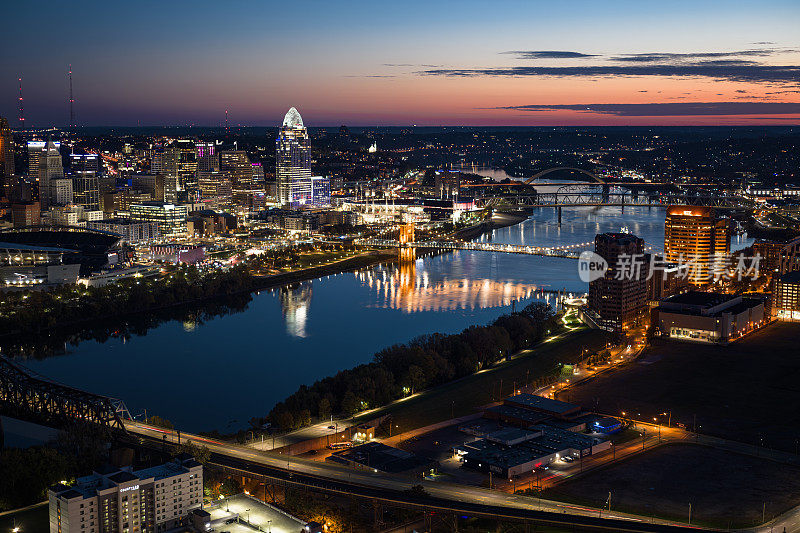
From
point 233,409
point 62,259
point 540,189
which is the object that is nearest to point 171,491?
point 233,409

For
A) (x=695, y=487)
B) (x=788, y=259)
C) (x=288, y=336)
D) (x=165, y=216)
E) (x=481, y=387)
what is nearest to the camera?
(x=695, y=487)

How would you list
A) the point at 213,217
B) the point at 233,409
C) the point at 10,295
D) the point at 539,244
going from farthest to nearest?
the point at 213,217 → the point at 539,244 → the point at 10,295 → the point at 233,409

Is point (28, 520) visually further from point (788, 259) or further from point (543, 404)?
point (788, 259)

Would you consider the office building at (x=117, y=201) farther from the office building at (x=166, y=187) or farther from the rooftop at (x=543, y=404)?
the rooftop at (x=543, y=404)

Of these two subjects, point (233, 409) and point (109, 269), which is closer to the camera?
point (233, 409)

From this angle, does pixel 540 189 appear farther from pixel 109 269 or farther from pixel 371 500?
pixel 371 500

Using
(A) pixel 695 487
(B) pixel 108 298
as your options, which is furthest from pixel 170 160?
(A) pixel 695 487

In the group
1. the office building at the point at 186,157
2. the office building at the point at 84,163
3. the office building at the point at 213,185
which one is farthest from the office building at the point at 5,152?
the office building at the point at 213,185
